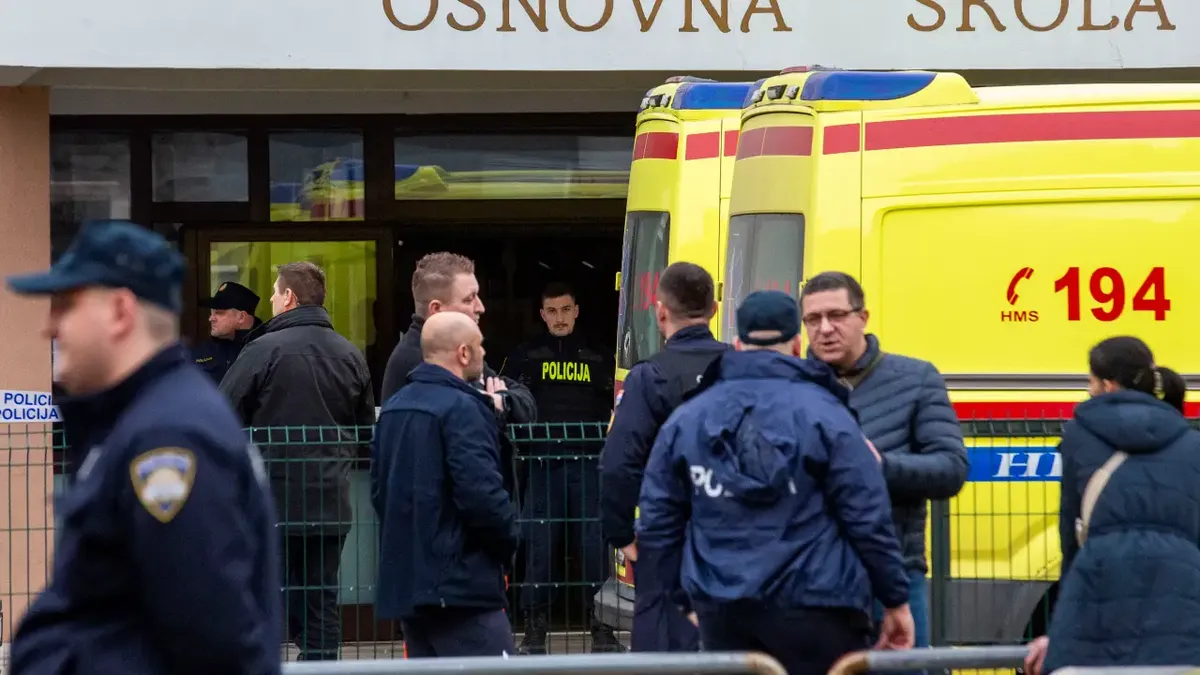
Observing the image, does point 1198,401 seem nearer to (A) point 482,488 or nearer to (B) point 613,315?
(A) point 482,488

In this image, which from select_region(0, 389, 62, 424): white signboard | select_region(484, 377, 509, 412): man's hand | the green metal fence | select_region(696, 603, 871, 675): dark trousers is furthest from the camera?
select_region(0, 389, 62, 424): white signboard

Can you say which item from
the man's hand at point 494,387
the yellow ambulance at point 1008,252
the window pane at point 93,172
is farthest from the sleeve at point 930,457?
the window pane at point 93,172

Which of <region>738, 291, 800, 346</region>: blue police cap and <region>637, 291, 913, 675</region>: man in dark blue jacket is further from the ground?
<region>738, 291, 800, 346</region>: blue police cap

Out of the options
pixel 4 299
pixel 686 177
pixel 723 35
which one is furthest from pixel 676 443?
pixel 4 299

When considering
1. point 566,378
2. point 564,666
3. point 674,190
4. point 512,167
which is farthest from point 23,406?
point 564,666

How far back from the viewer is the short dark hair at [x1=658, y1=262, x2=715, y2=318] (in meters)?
6.19

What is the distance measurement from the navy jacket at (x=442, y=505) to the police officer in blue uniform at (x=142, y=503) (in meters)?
2.85

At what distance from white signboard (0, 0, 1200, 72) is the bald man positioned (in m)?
4.62

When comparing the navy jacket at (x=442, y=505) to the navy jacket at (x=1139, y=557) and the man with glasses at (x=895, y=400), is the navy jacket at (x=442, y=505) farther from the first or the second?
the navy jacket at (x=1139, y=557)

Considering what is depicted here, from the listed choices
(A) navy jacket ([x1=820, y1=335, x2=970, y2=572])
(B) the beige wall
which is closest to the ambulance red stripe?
(A) navy jacket ([x1=820, y1=335, x2=970, y2=572])

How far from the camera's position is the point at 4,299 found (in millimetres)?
11070

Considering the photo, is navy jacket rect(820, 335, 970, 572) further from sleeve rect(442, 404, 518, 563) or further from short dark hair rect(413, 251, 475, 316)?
short dark hair rect(413, 251, 475, 316)

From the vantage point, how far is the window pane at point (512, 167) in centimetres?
1215

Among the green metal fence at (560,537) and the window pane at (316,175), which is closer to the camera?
the green metal fence at (560,537)
